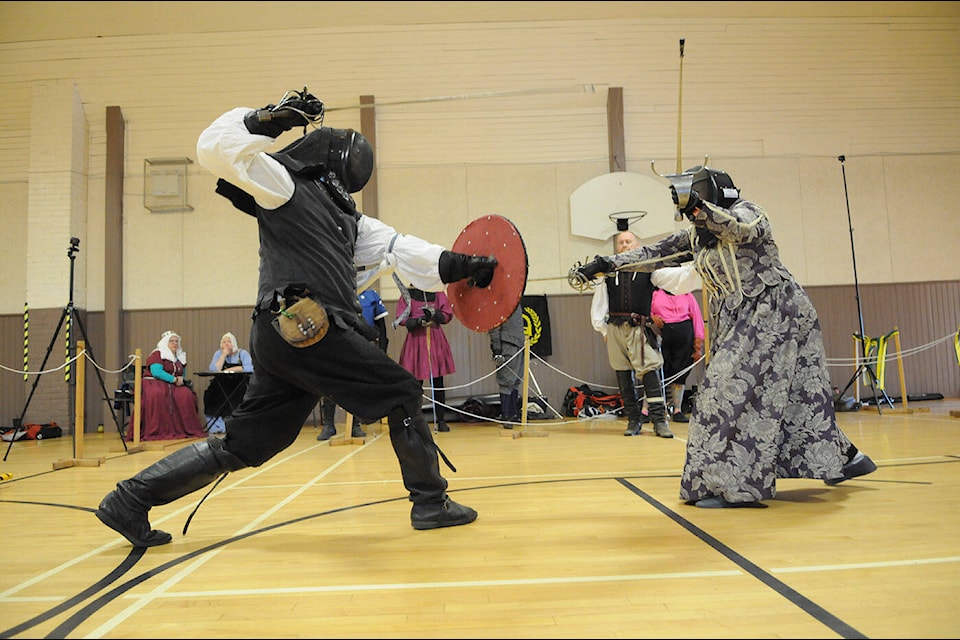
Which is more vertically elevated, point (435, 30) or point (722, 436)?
point (435, 30)

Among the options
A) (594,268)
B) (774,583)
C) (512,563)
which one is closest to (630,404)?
(594,268)

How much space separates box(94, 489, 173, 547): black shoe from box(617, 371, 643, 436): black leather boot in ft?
14.3

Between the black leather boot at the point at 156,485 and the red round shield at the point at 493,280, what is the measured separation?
1.05 metres

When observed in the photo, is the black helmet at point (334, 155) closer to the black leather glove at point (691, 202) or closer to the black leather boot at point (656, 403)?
the black leather glove at point (691, 202)

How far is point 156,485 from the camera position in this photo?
7.60 feet

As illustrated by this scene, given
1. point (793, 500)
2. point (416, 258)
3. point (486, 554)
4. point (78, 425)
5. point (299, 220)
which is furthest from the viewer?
point (78, 425)

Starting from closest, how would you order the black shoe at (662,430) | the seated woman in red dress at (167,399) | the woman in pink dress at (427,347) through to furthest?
the black shoe at (662,430), the woman in pink dress at (427,347), the seated woman in red dress at (167,399)

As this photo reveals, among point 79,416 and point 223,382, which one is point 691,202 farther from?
point 223,382

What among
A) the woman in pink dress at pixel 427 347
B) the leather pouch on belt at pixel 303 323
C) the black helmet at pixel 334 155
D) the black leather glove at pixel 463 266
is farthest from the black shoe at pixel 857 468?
the woman in pink dress at pixel 427 347

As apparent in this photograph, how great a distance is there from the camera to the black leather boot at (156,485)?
91.3 inches

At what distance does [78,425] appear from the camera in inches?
196

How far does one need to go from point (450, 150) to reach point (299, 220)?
22.7 feet

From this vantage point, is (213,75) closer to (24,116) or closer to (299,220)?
(24,116)

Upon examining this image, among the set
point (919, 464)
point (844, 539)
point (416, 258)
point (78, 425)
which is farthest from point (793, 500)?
point (78, 425)
